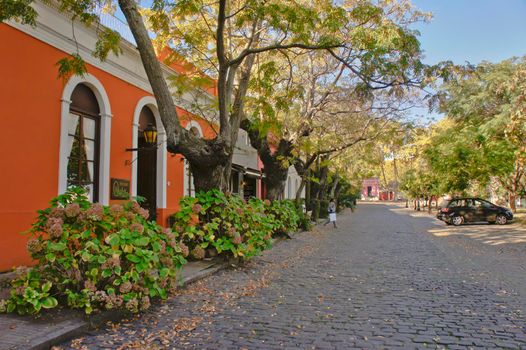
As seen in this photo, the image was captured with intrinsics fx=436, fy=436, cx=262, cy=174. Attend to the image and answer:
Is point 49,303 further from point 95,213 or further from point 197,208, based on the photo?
point 197,208

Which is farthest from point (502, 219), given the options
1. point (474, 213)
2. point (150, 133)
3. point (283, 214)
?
point (150, 133)

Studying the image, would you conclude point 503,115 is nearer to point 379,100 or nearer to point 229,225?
point 379,100

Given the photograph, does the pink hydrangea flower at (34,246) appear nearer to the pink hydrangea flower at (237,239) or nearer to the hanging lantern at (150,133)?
the pink hydrangea flower at (237,239)

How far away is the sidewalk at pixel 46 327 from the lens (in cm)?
400

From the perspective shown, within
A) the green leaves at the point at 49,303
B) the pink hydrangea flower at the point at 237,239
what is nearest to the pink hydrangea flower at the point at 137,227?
the green leaves at the point at 49,303

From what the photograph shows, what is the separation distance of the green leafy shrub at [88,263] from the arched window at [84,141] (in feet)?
14.2

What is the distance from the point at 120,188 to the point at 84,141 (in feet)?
4.85

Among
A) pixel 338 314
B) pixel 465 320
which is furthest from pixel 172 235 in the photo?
pixel 465 320

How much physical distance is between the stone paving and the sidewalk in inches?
6.0

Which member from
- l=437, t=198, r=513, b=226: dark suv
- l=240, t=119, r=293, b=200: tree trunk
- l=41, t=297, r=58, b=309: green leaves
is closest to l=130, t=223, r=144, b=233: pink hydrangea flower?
l=41, t=297, r=58, b=309: green leaves

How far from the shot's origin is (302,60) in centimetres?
1698

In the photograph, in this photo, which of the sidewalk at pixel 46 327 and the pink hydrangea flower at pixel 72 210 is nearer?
the sidewalk at pixel 46 327

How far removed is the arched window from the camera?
945 cm

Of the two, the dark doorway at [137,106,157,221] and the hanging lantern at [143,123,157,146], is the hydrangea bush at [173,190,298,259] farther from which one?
the dark doorway at [137,106,157,221]
